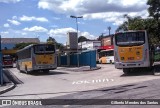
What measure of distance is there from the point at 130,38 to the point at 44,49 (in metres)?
11.3

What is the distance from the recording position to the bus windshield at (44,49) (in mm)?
32450

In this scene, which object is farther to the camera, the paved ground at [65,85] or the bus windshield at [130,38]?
the bus windshield at [130,38]

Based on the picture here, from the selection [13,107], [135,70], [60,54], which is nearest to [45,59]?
[135,70]

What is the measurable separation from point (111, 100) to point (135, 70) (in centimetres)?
1551

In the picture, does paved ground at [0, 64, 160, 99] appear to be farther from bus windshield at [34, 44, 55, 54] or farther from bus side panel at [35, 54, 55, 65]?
bus windshield at [34, 44, 55, 54]

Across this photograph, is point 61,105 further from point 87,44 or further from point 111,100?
point 87,44

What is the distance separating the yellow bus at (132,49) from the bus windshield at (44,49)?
33.8 ft

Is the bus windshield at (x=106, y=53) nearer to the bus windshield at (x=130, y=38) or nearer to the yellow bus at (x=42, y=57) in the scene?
the yellow bus at (x=42, y=57)

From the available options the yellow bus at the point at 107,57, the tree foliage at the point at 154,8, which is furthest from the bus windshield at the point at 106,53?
the tree foliage at the point at 154,8

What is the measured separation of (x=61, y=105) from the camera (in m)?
11.9

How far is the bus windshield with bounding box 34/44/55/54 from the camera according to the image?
3245 centimetres

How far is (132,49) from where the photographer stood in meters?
23.4

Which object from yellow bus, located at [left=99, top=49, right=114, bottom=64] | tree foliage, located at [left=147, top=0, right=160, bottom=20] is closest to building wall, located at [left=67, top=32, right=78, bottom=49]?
yellow bus, located at [left=99, top=49, right=114, bottom=64]

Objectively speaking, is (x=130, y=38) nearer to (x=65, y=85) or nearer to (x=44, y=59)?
(x=65, y=85)
